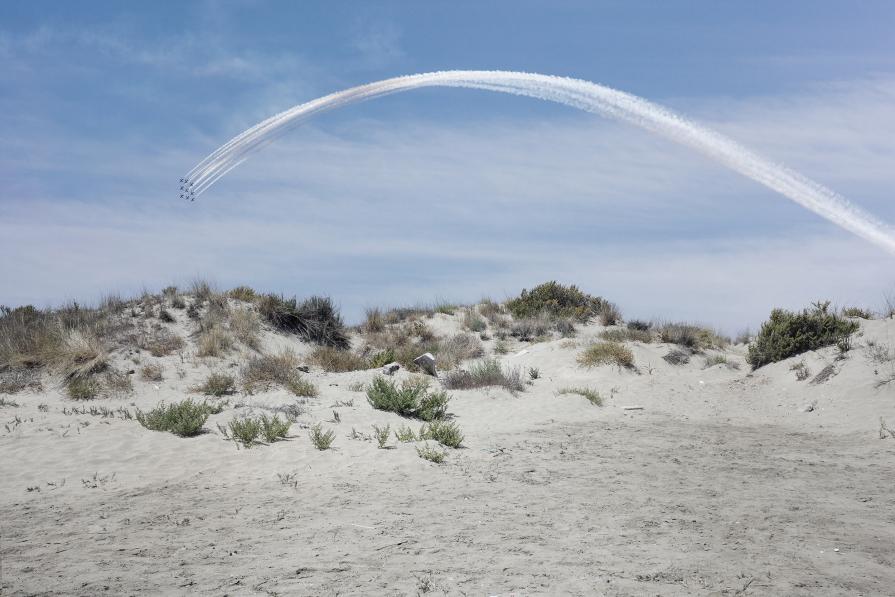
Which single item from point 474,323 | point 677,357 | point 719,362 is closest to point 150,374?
point 474,323

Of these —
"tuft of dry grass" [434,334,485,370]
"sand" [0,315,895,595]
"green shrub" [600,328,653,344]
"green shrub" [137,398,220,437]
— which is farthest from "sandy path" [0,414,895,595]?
"green shrub" [600,328,653,344]

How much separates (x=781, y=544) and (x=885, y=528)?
1.72m

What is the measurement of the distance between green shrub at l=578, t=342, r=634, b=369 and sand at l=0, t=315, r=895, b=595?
12.0 feet

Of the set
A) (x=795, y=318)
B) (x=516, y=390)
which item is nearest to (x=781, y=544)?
(x=516, y=390)

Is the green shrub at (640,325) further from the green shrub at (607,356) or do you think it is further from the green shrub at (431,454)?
the green shrub at (431,454)

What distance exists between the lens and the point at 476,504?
896cm

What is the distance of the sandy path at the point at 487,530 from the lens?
652cm

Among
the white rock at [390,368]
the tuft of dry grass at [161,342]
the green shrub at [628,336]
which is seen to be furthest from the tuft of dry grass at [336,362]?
the green shrub at [628,336]

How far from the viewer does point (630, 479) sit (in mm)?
10492

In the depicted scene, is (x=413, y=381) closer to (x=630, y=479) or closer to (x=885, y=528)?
(x=630, y=479)

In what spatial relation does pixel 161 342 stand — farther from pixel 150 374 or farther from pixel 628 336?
pixel 628 336

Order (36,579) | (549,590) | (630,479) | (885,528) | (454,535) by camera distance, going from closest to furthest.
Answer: (549,590), (36,579), (454,535), (885,528), (630,479)

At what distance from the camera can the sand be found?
6.64 meters

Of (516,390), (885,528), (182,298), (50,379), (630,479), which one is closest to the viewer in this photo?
(885,528)
